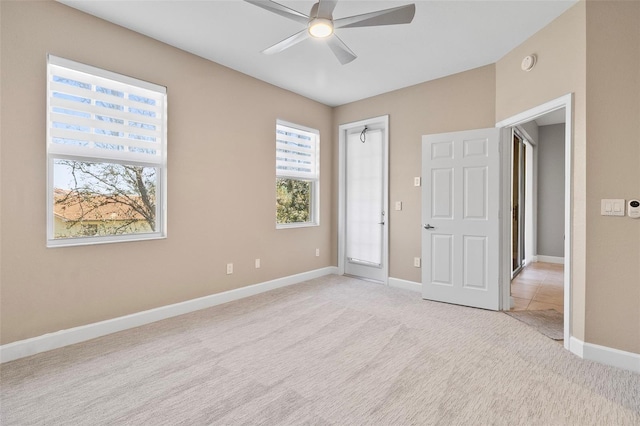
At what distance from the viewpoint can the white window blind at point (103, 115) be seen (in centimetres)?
265

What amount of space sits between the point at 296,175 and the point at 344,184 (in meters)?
0.94

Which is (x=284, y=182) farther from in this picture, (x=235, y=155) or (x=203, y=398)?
(x=203, y=398)

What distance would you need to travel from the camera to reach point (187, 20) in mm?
2877

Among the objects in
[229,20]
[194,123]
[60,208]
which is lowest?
[60,208]

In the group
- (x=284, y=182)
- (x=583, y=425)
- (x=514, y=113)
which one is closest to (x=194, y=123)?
(x=284, y=182)

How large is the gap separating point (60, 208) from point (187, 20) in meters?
2.04

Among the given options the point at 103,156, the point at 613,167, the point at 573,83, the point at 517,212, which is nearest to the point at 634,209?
the point at 613,167

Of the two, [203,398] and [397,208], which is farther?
[397,208]

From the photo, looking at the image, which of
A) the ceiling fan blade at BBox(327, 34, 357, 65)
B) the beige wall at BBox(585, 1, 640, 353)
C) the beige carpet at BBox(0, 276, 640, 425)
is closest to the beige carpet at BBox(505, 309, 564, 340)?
the beige carpet at BBox(0, 276, 640, 425)

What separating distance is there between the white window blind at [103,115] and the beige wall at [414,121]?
3091 mm

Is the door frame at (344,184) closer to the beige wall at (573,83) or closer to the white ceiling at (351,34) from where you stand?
the white ceiling at (351,34)

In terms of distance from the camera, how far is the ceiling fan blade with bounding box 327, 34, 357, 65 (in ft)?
8.54

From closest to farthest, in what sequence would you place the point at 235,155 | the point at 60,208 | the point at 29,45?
the point at 29,45, the point at 60,208, the point at 235,155

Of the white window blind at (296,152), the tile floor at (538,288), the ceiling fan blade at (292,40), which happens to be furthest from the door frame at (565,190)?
the white window blind at (296,152)
